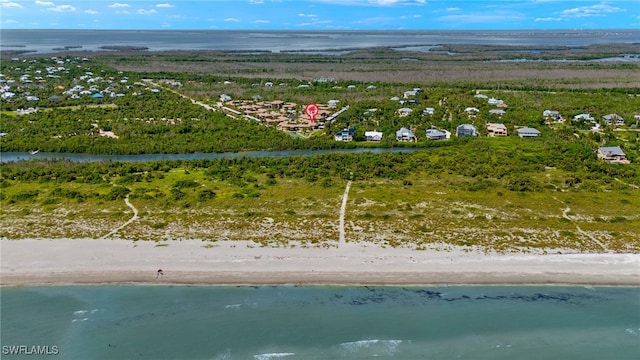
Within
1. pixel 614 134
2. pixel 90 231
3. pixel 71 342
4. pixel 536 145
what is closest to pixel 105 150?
pixel 90 231

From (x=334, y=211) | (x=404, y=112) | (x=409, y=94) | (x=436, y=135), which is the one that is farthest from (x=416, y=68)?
(x=334, y=211)

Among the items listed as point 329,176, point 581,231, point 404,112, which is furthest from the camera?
point 404,112

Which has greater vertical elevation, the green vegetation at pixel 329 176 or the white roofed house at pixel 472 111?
the white roofed house at pixel 472 111

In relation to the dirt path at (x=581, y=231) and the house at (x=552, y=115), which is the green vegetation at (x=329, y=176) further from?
the house at (x=552, y=115)

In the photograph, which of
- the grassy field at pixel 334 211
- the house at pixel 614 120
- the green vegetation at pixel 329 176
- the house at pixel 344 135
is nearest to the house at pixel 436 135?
the green vegetation at pixel 329 176

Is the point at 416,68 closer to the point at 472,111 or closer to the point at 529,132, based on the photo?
the point at 472,111

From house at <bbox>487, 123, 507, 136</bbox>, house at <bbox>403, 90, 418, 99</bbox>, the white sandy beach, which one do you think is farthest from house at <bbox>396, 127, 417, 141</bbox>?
the white sandy beach

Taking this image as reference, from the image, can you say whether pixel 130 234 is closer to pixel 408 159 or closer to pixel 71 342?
pixel 71 342
